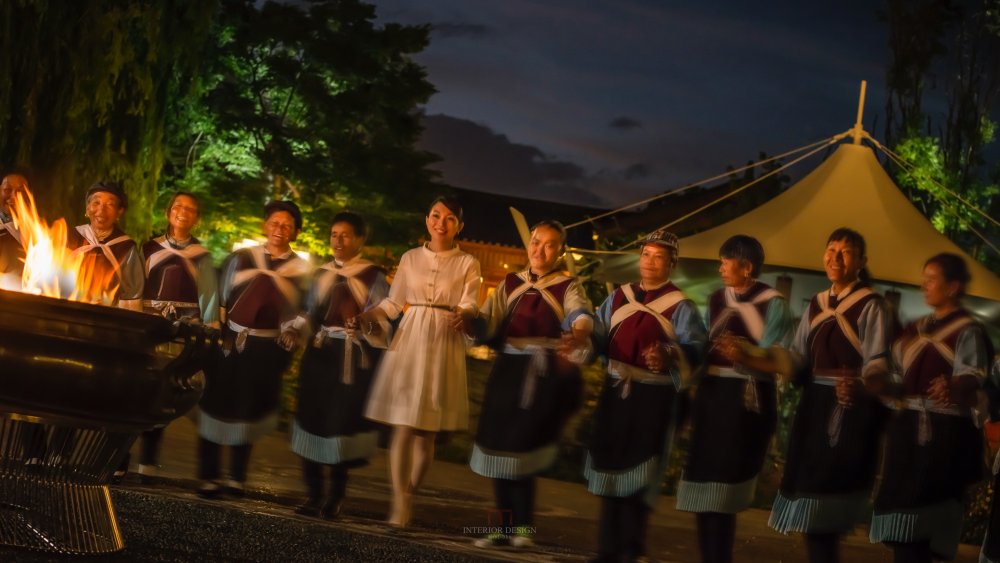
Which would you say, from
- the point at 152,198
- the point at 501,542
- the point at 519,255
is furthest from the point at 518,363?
the point at 519,255

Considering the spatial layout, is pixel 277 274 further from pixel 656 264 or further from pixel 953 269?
pixel 953 269

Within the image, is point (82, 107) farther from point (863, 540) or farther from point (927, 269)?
point (927, 269)

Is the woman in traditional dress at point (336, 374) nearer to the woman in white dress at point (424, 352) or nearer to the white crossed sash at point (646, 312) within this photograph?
the woman in white dress at point (424, 352)

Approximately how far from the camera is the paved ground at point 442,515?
5.48m

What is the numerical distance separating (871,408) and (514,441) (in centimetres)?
172

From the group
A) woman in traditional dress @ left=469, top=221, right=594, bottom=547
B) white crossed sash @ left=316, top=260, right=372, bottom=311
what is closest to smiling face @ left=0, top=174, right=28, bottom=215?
white crossed sash @ left=316, top=260, right=372, bottom=311

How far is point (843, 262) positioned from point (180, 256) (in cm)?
382

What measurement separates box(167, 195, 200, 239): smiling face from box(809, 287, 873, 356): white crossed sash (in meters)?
3.69

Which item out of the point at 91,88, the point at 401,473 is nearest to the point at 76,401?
the point at 401,473

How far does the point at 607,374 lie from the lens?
609 centimetres

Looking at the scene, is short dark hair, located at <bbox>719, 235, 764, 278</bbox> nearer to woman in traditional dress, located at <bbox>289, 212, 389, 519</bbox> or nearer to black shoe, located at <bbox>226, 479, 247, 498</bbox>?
woman in traditional dress, located at <bbox>289, 212, 389, 519</bbox>

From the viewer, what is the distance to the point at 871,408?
561 cm

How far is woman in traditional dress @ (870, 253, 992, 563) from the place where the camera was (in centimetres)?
561

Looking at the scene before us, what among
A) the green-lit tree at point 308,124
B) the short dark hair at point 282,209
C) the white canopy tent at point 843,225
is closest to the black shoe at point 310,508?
the short dark hair at point 282,209
